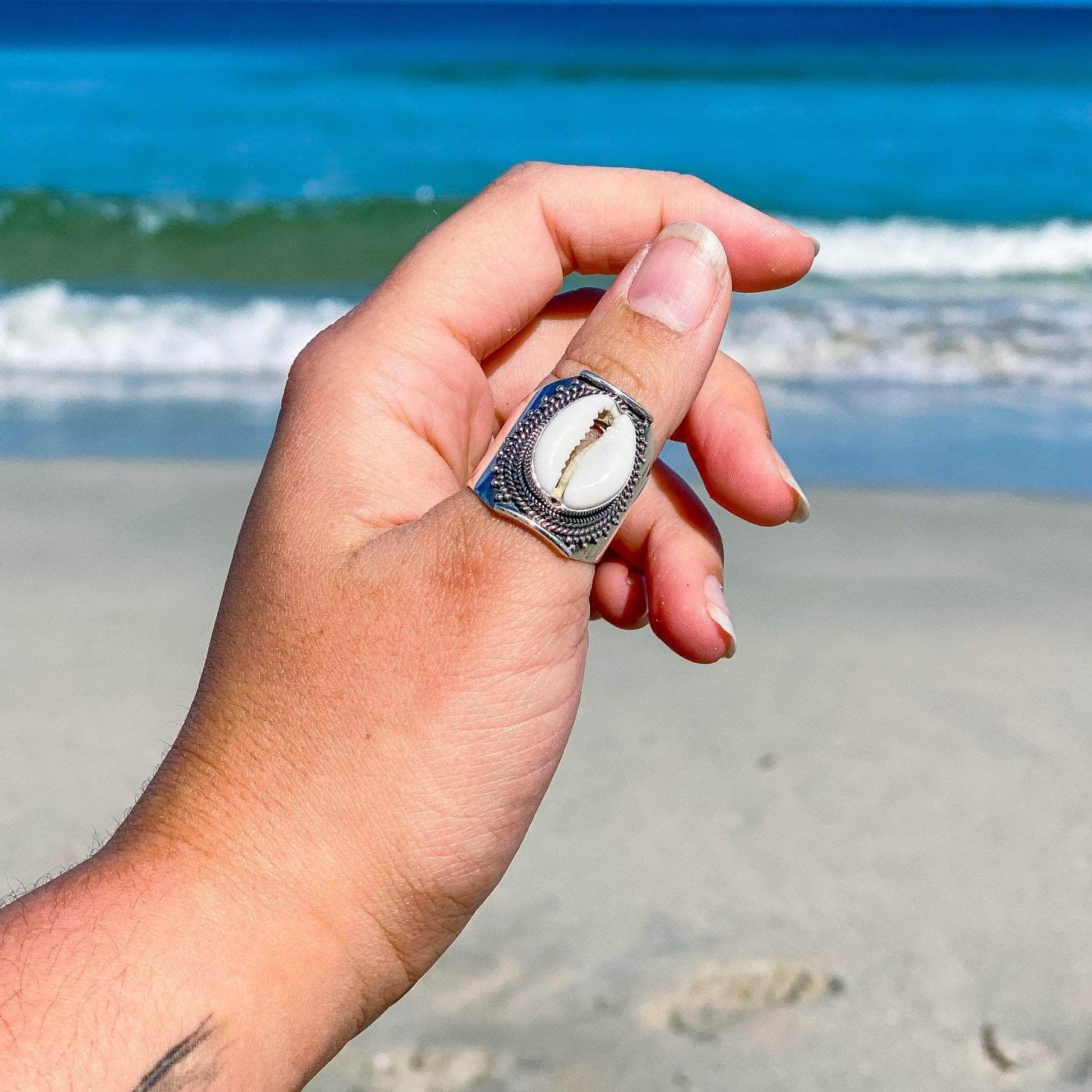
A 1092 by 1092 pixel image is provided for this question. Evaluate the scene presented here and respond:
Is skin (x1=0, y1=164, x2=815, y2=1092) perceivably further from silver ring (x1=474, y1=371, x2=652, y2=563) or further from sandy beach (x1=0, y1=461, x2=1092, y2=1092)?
sandy beach (x1=0, y1=461, x2=1092, y2=1092)

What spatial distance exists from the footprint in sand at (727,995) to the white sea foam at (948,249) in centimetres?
771

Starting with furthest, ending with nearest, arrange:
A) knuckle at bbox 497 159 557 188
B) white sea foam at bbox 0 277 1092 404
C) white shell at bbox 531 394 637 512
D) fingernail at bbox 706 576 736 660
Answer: white sea foam at bbox 0 277 1092 404 < knuckle at bbox 497 159 557 188 < fingernail at bbox 706 576 736 660 < white shell at bbox 531 394 637 512

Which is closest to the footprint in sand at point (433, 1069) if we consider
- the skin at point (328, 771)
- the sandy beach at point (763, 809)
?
the sandy beach at point (763, 809)

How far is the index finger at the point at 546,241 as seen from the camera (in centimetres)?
168

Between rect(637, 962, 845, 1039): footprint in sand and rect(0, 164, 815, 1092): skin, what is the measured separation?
751 millimetres

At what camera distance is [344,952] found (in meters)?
1.27

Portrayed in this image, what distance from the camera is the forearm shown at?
1.10 meters

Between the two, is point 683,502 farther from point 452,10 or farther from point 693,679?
point 452,10

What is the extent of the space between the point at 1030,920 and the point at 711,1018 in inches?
25.0

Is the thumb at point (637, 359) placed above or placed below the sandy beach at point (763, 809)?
above

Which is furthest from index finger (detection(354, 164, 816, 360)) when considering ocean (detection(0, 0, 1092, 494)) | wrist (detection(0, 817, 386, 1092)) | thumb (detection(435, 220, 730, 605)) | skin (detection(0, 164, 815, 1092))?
ocean (detection(0, 0, 1092, 494))

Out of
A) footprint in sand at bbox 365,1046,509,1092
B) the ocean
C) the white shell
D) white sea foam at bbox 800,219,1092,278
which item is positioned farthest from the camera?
white sea foam at bbox 800,219,1092,278

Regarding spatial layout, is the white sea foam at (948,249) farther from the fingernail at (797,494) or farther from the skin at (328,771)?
the skin at (328,771)

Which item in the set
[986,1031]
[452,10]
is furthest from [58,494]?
[452,10]
